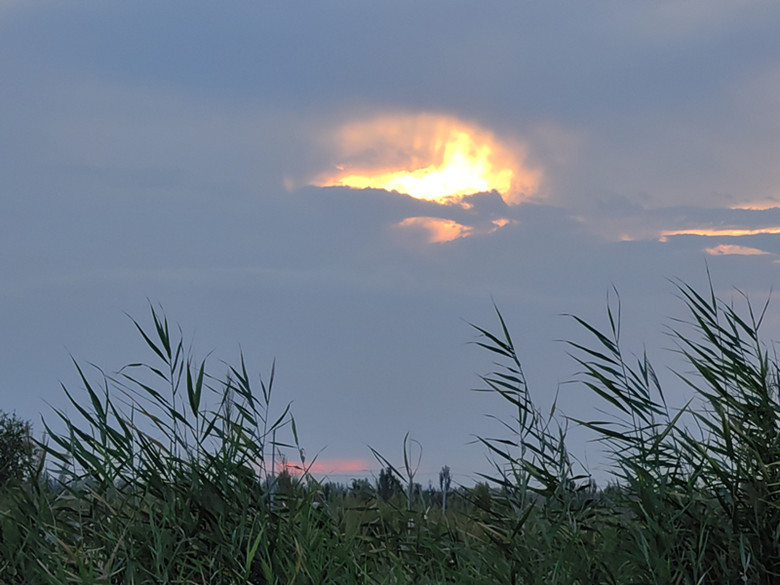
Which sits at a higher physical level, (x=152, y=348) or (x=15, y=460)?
(x=152, y=348)

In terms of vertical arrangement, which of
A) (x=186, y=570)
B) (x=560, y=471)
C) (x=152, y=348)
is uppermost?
(x=152, y=348)

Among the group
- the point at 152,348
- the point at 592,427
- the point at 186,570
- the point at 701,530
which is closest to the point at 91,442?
the point at 152,348

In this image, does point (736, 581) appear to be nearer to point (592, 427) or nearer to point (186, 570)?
point (592, 427)

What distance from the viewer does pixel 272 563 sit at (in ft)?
14.8

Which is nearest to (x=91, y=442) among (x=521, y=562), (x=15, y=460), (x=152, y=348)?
(x=152, y=348)

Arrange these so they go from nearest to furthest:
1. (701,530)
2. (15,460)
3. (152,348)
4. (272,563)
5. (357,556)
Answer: (701,530) → (272,563) → (357,556) → (152,348) → (15,460)

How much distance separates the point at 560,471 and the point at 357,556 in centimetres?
129

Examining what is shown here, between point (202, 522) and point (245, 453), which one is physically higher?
point (245, 453)

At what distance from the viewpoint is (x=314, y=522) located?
16.5 feet

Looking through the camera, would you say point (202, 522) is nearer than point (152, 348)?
Yes

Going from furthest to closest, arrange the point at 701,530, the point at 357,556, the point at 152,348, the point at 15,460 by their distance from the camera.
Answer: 1. the point at 15,460
2. the point at 152,348
3. the point at 357,556
4. the point at 701,530

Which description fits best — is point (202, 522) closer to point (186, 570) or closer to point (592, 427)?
point (186, 570)

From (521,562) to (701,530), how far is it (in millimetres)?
918

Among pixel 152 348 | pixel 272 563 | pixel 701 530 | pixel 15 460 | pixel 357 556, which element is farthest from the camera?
pixel 15 460
